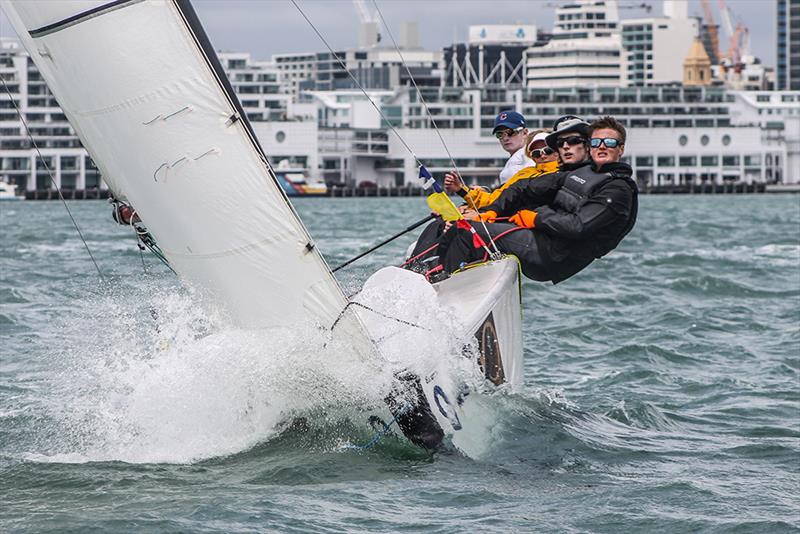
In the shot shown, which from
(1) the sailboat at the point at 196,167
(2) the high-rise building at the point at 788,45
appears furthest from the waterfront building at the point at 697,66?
(1) the sailboat at the point at 196,167

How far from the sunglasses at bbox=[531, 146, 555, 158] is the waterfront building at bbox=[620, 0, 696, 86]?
481 feet

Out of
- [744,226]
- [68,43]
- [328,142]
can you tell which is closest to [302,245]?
[68,43]

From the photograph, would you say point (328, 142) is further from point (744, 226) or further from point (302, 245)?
point (302, 245)

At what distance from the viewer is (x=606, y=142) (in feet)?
23.1

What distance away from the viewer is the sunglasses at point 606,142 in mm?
7035

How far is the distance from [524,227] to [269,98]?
99273mm

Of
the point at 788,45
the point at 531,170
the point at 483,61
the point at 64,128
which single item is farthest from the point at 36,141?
the point at 531,170

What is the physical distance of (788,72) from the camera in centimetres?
14775

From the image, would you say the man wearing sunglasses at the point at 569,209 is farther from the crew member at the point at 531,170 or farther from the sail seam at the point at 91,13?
the sail seam at the point at 91,13

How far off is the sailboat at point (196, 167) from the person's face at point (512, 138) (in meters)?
1.99

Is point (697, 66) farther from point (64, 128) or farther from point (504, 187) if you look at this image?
point (504, 187)

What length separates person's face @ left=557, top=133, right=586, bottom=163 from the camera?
7.31 meters

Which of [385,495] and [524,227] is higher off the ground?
[524,227]

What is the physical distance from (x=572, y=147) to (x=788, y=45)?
486 ft
